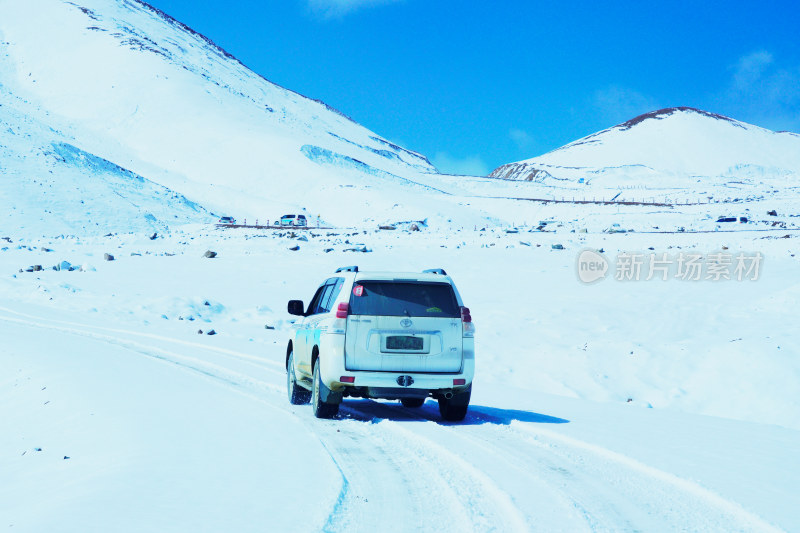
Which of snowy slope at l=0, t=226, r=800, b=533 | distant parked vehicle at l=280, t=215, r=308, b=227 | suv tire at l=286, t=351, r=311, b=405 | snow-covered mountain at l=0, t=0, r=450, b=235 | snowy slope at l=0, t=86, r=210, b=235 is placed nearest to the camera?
snowy slope at l=0, t=226, r=800, b=533

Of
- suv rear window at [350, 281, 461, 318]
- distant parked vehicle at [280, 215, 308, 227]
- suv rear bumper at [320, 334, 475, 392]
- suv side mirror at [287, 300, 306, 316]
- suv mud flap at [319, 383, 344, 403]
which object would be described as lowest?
suv mud flap at [319, 383, 344, 403]

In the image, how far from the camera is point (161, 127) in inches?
4737

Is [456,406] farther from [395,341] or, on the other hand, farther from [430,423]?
[395,341]

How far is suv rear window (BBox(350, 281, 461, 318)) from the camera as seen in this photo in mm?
10188

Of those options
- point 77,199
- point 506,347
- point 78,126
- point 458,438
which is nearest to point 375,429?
point 458,438

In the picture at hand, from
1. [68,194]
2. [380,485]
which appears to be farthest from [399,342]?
[68,194]

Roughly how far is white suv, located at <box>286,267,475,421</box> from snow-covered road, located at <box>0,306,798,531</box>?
517mm

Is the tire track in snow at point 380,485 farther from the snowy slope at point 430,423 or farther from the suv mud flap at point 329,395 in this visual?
the suv mud flap at point 329,395

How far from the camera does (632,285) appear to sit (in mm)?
28516

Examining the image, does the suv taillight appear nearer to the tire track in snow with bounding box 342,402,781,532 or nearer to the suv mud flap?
the tire track in snow with bounding box 342,402,781,532

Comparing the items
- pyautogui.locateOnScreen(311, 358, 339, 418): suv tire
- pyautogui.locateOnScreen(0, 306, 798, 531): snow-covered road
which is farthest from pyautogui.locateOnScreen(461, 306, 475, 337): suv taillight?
pyautogui.locateOnScreen(311, 358, 339, 418): suv tire

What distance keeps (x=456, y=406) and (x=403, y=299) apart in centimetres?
164

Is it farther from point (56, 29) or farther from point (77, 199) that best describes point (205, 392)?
point (56, 29)

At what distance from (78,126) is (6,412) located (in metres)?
111
